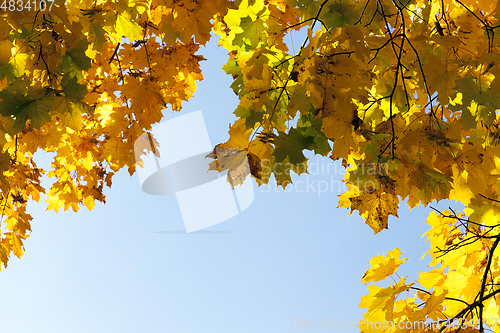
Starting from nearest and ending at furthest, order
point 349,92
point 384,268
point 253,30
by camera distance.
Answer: point 349,92 → point 253,30 → point 384,268

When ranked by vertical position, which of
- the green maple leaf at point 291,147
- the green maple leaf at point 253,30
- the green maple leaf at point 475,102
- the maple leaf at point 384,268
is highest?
the green maple leaf at point 253,30

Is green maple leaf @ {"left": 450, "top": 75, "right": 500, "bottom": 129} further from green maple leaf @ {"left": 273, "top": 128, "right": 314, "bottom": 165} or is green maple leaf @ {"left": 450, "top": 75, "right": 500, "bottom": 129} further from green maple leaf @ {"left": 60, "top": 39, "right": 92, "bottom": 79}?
green maple leaf @ {"left": 60, "top": 39, "right": 92, "bottom": 79}

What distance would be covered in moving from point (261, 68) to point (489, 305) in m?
2.57

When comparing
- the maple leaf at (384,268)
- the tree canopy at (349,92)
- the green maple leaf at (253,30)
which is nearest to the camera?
the tree canopy at (349,92)

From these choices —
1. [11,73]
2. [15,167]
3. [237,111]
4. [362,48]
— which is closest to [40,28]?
[11,73]

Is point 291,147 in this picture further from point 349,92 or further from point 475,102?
point 475,102

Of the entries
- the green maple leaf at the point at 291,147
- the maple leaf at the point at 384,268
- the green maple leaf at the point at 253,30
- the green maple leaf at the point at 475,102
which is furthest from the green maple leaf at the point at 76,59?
the maple leaf at the point at 384,268

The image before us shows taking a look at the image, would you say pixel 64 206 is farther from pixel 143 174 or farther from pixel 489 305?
pixel 489 305

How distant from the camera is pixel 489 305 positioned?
2852mm

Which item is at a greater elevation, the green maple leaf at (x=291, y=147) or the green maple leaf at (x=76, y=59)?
the green maple leaf at (x=76, y=59)

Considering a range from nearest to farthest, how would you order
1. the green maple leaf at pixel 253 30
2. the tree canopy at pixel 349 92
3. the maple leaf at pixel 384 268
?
the tree canopy at pixel 349 92, the green maple leaf at pixel 253 30, the maple leaf at pixel 384 268

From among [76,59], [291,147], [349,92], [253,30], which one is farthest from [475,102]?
[76,59]

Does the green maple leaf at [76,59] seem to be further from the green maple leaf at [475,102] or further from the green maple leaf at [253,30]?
the green maple leaf at [475,102]

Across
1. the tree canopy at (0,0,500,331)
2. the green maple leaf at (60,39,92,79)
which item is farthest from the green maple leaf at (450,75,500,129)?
the green maple leaf at (60,39,92,79)
